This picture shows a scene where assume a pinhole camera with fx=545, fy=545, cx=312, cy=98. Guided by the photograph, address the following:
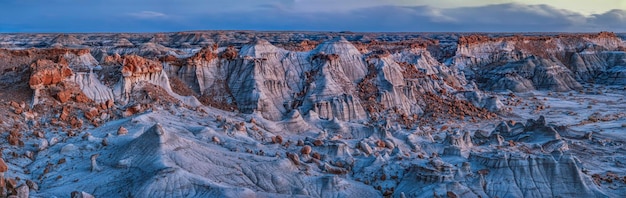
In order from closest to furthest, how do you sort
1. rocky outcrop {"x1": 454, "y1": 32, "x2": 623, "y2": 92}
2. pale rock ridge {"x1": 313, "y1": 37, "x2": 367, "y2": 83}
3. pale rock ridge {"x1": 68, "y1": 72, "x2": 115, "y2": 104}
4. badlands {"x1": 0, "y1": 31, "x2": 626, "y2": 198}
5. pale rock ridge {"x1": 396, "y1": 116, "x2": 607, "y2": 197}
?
1. badlands {"x1": 0, "y1": 31, "x2": 626, "y2": 198}
2. pale rock ridge {"x1": 396, "y1": 116, "x2": 607, "y2": 197}
3. pale rock ridge {"x1": 68, "y1": 72, "x2": 115, "y2": 104}
4. pale rock ridge {"x1": 313, "y1": 37, "x2": 367, "y2": 83}
5. rocky outcrop {"x1": 454, "y1": 32, "x2": 623, "y2": 92}

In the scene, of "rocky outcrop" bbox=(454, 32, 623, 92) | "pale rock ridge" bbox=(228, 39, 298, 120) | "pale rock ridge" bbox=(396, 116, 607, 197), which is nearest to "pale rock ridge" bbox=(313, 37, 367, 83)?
"pale rock ridge" bbox=(228, 39, 298, 120)

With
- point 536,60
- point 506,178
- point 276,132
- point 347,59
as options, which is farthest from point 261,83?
point 536,60

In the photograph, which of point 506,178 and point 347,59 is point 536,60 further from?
point 506,178

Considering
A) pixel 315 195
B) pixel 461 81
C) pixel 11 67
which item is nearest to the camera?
pixel 315 195

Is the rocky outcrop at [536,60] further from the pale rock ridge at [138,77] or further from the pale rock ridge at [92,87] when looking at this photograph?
the pale rock ridge at [92,87]

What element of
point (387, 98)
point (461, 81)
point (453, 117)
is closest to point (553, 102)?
point (461, 81)

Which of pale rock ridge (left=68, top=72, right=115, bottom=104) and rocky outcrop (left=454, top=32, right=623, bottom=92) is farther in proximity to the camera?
rocky outcrop (left=454, top=32, right=623, bottom=92)

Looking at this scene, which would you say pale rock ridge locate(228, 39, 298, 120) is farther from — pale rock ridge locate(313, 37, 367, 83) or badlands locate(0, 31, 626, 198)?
pale rock ridge locate(313, 37, 367, 83)

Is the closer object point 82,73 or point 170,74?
point 82,73

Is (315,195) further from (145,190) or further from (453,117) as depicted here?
(453,117)

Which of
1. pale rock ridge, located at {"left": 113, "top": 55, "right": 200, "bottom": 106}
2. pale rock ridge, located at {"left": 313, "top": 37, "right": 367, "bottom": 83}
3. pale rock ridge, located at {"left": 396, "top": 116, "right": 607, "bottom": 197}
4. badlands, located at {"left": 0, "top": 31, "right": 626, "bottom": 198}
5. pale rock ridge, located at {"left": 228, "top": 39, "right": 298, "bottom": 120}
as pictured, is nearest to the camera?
badlands, located at {"left": 0, "top": 31, "right": 626, "bottom": 198}
